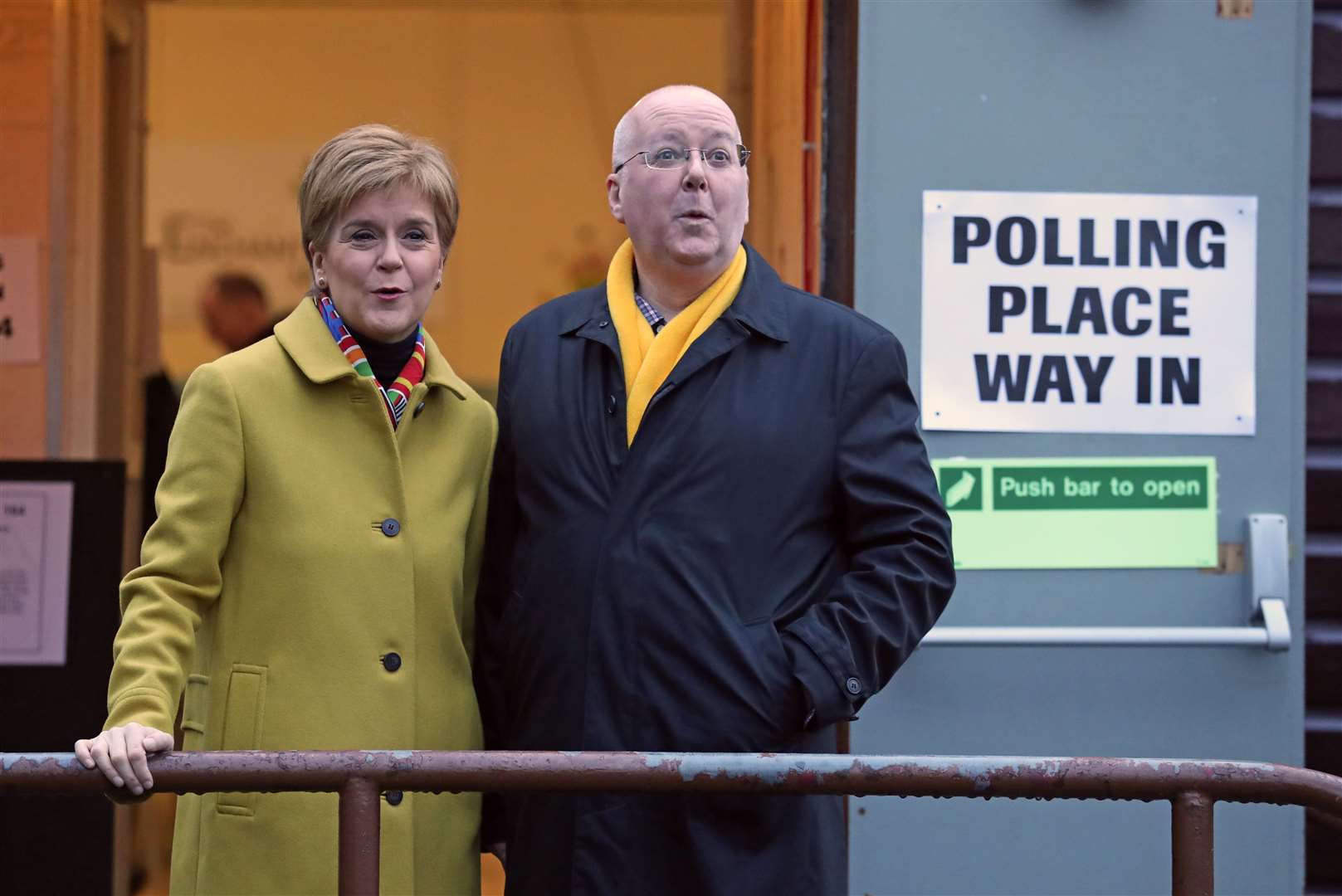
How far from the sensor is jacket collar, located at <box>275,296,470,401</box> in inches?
100.0

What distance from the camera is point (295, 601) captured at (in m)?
2.49

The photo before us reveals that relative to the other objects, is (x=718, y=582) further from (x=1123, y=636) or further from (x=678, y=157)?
(x=1123, y=636)

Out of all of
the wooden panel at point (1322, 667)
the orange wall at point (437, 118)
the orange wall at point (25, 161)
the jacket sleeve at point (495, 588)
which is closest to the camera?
the jacket sleeve at point (495, 588)

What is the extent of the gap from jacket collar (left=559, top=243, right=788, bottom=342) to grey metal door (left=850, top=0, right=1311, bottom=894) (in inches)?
40.5

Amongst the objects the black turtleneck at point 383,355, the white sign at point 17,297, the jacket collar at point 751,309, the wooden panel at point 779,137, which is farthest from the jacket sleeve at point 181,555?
the white sign at point 17,297

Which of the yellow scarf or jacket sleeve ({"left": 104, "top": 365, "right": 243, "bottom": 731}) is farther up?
the yellow scarf

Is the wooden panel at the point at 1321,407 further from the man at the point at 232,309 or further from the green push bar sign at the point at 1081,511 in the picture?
the man at the point at 232,309

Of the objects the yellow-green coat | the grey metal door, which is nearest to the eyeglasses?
the yellow-green coat

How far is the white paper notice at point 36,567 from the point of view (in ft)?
15.0

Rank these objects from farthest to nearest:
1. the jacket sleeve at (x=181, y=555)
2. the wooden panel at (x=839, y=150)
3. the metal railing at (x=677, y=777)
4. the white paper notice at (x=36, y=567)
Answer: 1. the white paper notice at (x=36, y=567)
2. the wooden panel at (x=839, y=150)
3. the jacket sleeve at (x=181, y=555)
4. the metal railing at (x=677, y=777)

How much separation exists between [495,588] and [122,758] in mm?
690

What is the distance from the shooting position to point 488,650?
8.84ft

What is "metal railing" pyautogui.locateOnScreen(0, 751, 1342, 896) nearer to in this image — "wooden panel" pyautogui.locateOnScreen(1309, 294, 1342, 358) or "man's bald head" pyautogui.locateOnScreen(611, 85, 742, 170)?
"man's bald head" pyautogui.locateOnScreen(611, 85, 742, 170)

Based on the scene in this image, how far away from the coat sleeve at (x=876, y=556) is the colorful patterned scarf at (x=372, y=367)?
64 centimetres
